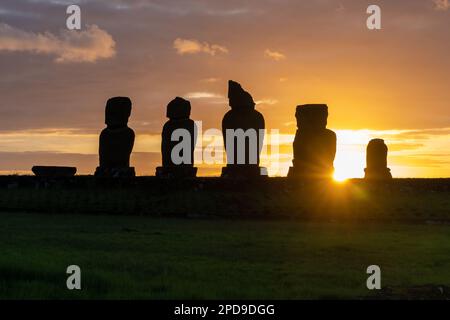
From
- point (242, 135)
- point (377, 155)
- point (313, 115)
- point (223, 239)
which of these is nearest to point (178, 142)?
point (242, 135)

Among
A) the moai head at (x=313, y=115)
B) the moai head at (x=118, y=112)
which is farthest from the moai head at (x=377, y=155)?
the moai head at (x=118, y=112)

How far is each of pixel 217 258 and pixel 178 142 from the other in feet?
68.0

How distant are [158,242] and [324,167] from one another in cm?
1828

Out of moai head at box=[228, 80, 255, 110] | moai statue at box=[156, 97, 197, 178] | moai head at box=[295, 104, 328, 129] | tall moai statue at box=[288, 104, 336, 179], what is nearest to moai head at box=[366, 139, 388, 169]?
tall moai statue at box=[288, 104, 336, 179]

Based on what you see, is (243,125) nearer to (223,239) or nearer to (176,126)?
(176,126)

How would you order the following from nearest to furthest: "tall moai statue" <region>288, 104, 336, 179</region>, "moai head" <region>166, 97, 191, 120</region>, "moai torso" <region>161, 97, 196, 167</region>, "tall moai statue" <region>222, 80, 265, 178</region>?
"tall moai statue" <region>222, 80, 265, 178</region>, "tall moai statue" <region>288, 104, 336, 179</region>, "moai torso" <region>161, 97, 196, 167</region>, "moai head" <region>166, 97, 191, 120</region>

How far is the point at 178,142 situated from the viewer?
36031 millimetres

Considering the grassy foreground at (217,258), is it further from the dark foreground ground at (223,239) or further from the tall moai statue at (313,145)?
the tall moai statue at (313,145)

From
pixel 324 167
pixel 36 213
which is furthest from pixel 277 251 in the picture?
pixel 324 167

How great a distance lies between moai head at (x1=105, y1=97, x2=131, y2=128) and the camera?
3681 centimetres

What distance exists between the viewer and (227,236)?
20500mm

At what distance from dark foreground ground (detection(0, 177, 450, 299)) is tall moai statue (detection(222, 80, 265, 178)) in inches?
132

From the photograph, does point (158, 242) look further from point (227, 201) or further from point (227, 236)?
point (227, 201)

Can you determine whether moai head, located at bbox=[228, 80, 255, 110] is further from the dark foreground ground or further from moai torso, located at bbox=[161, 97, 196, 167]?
the dark foreground ground
